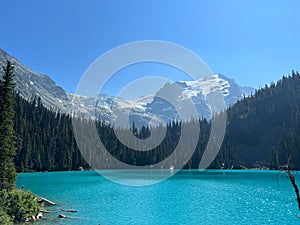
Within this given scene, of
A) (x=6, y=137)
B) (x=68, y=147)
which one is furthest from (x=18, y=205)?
(x=68, y=147)

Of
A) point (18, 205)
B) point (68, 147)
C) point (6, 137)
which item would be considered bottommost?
point (18, 205)

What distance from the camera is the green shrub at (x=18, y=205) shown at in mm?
29688

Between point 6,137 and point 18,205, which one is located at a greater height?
point 6,137

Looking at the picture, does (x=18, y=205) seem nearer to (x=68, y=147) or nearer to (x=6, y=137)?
(x=6, y=137)

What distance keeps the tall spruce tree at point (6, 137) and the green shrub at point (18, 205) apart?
6937 mm

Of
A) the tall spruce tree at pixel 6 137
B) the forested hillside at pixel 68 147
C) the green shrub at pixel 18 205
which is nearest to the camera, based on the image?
the green shrub at pixel 18 205

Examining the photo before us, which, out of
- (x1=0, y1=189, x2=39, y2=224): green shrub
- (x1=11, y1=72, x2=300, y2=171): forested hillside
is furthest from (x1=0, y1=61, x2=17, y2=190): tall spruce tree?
(x1=11, y1=72, x2=300, y2=171): forested hillside

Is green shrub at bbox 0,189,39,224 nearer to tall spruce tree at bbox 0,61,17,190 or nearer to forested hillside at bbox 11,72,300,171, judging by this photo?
tall spruce tree at bbox 0,61,17,190

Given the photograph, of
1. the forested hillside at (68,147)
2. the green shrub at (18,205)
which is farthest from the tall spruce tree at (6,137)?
the forested hillside at (68,147)

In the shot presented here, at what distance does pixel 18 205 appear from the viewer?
30.2 metres

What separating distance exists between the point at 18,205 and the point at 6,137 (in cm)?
1266

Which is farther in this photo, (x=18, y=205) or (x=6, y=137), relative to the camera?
(x=6, y=137)

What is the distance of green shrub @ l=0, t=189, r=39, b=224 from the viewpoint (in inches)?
1169

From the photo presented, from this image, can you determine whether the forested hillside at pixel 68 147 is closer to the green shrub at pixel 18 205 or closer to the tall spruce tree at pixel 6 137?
the tall spruce tree at pixel 6 137
